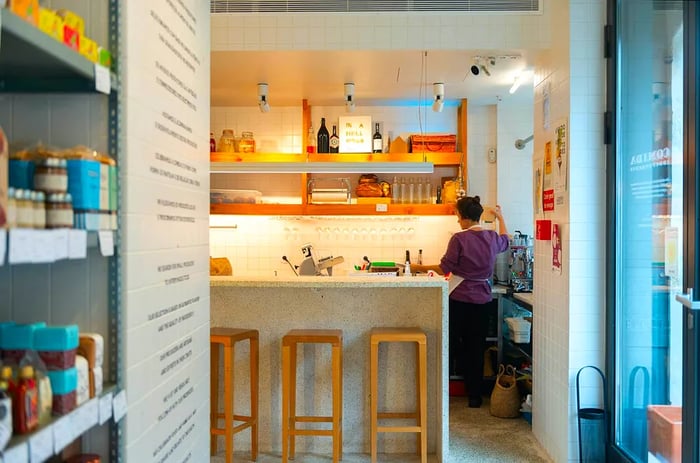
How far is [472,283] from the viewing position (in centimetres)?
459

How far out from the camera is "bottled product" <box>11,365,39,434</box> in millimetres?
1121

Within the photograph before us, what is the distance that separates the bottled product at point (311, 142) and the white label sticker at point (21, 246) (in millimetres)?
4385

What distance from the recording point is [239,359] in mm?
3654

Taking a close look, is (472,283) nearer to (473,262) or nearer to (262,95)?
(473,262)

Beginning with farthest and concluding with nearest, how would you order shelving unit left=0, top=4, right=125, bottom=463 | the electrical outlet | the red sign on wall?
the electrical outlet < the red sign on wall < shelving unit left=0, top=4, right=125, bottom=463

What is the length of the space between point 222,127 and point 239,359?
2.87 m

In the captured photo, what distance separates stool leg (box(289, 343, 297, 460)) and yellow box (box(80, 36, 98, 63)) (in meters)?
2.21

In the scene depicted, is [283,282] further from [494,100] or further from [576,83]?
[494,100]

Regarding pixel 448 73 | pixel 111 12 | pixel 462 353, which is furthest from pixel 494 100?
pixel 111 12

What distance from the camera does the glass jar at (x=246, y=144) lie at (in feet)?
17.9

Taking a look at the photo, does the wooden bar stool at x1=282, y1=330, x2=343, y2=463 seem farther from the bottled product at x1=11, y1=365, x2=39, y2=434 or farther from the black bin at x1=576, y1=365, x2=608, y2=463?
the bottled product at x1=11, y1=365, x2=39, y2=434

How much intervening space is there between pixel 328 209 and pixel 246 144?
1.00 meters

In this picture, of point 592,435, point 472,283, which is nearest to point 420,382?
point 592,435

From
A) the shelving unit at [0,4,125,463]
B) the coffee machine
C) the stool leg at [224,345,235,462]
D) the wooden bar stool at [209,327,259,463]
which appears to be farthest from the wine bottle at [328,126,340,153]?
the shelving unit at [0,4,125,463]
